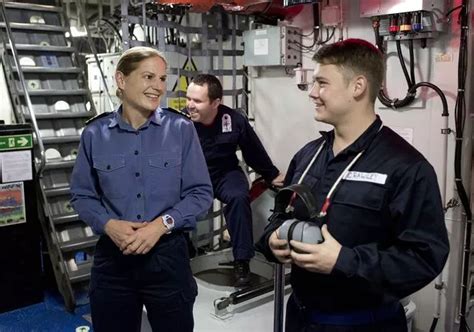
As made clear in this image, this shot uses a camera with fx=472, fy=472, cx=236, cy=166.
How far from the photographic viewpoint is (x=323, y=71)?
146 centimetres

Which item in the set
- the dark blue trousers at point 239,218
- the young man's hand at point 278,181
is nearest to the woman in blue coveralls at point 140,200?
the dark blue trousers at point 239,218

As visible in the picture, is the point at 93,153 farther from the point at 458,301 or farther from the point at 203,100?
the point at 458,301

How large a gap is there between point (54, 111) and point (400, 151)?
12.1 ft

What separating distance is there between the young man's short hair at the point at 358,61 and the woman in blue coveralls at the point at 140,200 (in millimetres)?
852

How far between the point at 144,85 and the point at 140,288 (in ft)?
2.80

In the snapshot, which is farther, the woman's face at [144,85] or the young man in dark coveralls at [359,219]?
the woman's face at [144,85]

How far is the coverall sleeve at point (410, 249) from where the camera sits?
1246 millimetres

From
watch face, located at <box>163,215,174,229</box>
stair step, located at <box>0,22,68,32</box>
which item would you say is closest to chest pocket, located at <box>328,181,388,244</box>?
watch face, located at <box>163,215,174,229</box>

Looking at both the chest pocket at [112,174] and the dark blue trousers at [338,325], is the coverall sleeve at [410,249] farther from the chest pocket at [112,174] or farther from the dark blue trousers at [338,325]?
the chest pocket at [112,174]

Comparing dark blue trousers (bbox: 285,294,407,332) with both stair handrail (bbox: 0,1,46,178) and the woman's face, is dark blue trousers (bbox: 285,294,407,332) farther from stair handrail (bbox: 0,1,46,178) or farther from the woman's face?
stair handrail (bbox: 0,1,46,178)

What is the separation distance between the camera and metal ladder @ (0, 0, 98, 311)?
381 centimetres

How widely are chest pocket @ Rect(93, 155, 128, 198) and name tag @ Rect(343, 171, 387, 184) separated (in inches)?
38.7

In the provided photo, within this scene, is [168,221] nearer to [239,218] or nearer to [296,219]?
[296,219]

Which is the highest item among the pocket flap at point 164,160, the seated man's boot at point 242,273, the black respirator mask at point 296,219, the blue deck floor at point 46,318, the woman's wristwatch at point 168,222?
the pocket flap at point 164,160
